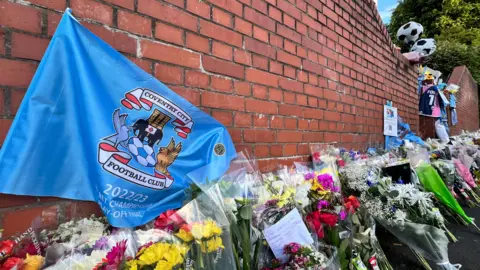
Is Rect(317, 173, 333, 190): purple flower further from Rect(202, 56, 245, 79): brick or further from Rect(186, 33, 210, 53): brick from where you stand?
Rect(186, 33, 210, 53): brick

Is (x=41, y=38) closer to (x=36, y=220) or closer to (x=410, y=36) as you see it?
(x=36, y=220)

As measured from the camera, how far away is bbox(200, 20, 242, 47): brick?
5.95 feet

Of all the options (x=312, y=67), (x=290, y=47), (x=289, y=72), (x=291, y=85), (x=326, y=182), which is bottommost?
(x=326, y=182)

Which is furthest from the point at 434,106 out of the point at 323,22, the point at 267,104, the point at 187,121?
the point at 187,121

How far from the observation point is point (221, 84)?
1.90 metres

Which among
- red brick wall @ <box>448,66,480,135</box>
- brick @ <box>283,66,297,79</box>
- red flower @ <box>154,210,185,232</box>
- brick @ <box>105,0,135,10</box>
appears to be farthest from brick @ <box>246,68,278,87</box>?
red brick wall @ <box>448,66,480,135</box>

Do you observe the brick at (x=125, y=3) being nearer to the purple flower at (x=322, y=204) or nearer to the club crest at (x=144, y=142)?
the club crest at (x=144, y=142)

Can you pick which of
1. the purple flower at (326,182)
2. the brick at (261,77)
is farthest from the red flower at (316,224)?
the brick at (261,77)

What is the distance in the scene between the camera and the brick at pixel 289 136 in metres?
2.41

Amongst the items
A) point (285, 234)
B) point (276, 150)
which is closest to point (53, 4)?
point (285, 234)

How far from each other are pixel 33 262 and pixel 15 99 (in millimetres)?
572

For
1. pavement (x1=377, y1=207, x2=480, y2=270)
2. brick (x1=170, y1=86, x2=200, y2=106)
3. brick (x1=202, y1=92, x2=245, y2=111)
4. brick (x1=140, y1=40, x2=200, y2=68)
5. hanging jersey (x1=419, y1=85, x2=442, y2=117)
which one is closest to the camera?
brick (x1=140, y1=40, x2=200, y2=68)

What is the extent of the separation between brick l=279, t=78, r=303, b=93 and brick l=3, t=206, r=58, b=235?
176 centimetres

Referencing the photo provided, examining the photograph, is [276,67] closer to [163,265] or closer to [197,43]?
[197,43]
